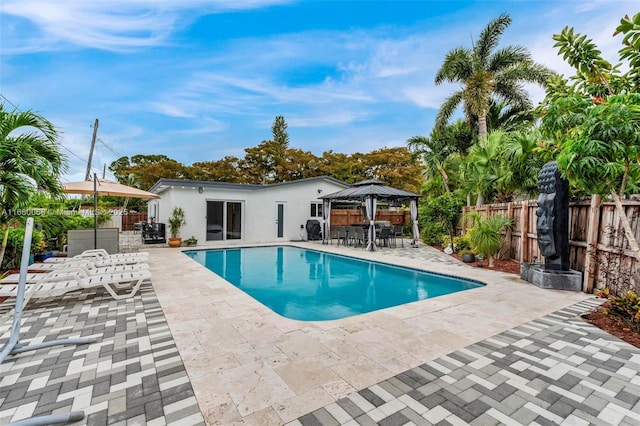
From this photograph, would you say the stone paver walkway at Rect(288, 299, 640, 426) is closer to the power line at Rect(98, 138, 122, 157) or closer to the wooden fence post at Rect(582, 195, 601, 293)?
A: the wooden fence post at Rect(582, 195, 601, 293)

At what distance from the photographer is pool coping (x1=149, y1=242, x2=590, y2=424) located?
2246mm

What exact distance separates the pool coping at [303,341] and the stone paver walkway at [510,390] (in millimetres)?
175

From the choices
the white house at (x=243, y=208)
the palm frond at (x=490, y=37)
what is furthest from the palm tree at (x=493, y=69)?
the white house at (x=243, y=208)

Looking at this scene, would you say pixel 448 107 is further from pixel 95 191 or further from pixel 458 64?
pixel 95 191

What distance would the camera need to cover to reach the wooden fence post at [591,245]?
5.36 metres

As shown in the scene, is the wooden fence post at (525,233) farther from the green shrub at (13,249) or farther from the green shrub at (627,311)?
the green shrub at (13,249)

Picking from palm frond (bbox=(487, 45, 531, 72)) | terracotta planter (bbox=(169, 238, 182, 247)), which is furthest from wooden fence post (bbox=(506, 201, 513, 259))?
terracotta planter (bbox=(169, 238, 182, 247))

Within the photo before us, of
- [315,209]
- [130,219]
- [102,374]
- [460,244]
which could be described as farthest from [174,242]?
[130,219]

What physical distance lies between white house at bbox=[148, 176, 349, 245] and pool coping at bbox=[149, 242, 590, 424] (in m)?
8.27

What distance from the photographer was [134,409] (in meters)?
2.07

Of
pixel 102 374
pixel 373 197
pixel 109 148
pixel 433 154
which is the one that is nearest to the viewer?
pixel 102 374

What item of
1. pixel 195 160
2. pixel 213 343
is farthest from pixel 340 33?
pixel 195 160

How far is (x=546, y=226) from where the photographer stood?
5.83m

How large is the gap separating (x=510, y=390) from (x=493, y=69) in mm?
16512
